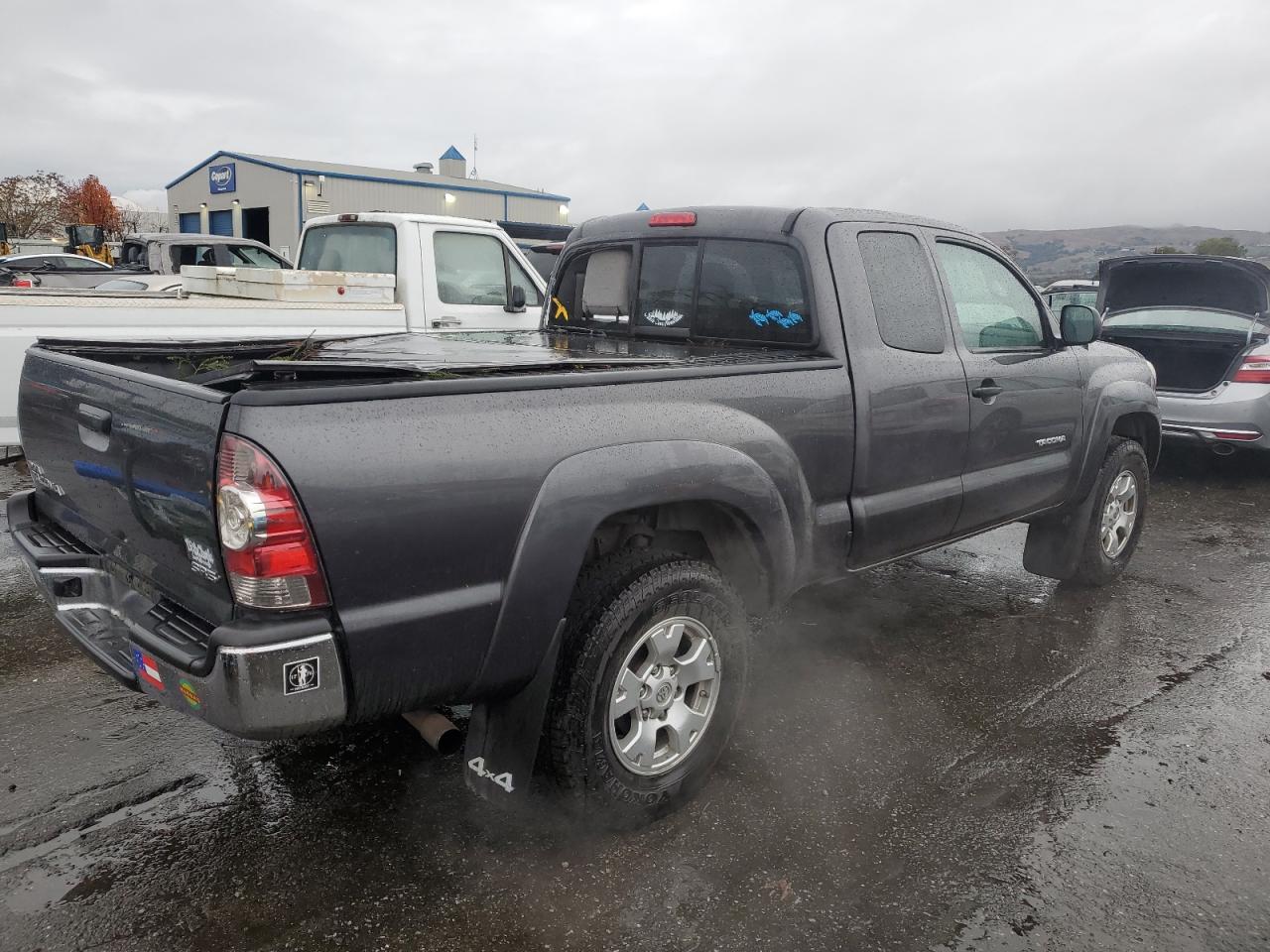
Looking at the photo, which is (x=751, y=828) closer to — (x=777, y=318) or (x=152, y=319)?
(x=777, y=318)

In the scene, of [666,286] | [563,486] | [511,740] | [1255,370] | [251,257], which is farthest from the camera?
[251,257]

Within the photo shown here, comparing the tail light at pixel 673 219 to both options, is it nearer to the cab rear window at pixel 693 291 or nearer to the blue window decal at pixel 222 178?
the cab rear window at pixel 693 291

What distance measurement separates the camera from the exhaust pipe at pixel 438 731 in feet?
8.44

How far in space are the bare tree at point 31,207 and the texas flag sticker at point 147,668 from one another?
48.2 metres

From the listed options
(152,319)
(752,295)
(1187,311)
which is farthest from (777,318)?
(1187,311)

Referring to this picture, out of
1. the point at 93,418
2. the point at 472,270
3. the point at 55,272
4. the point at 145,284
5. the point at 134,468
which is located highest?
the point at 55,272

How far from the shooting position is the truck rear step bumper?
202 cm

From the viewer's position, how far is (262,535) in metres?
1.99

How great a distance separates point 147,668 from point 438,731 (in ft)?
2.49

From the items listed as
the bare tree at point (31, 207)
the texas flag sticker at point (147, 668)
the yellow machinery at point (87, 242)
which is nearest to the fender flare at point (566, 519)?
the texas flag sticker at point (147, 668)

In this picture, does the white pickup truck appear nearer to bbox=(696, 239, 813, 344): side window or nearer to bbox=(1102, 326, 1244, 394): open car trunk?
bbox=(696, 239, 813, 344): side window

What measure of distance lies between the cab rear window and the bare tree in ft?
154

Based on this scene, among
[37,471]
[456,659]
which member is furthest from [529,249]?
[456,659]

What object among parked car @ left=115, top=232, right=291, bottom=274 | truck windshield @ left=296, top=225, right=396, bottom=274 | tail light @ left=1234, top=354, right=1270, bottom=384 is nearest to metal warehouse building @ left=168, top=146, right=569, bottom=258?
parked car @ left=115, top=232, right=291, bottom=274
